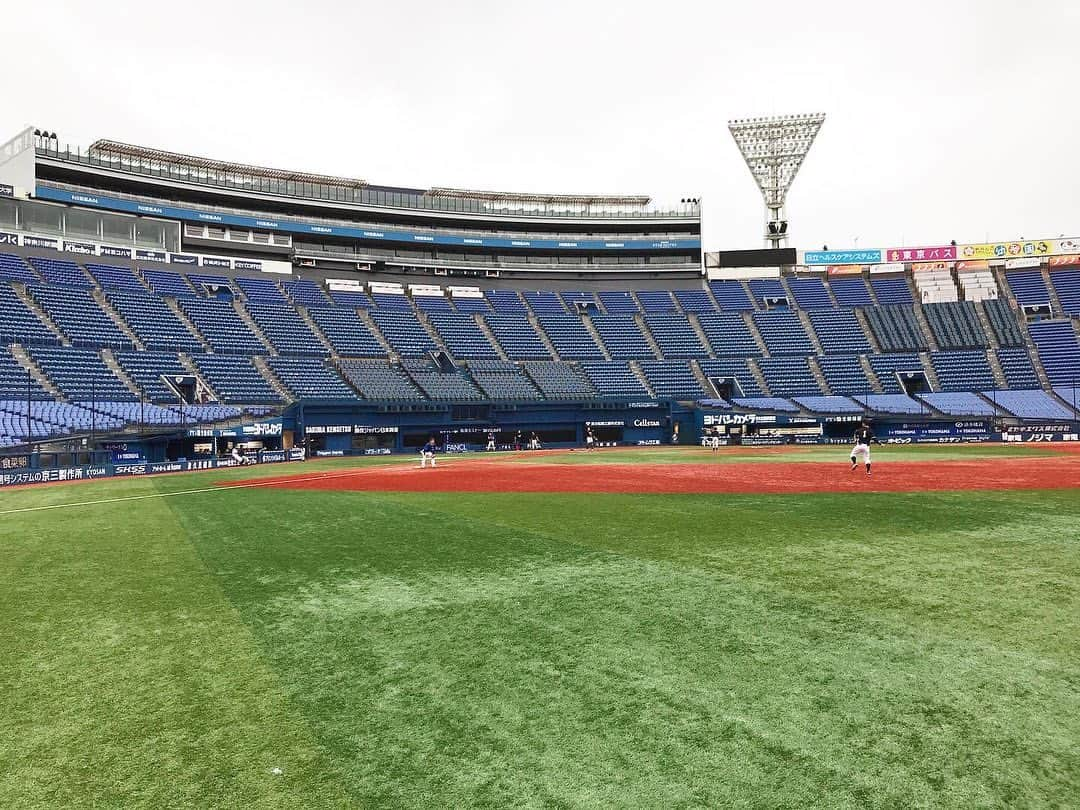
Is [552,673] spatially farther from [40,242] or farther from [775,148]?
[775,148]

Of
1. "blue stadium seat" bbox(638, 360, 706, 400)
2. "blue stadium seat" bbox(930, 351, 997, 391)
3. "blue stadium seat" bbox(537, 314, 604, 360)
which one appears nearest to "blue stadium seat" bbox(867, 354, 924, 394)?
"blue stadium seat" bbox(930, 351, 997, 391)

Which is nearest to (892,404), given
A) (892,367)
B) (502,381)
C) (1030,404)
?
(892,367)

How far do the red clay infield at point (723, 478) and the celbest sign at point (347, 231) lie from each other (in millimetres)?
42048

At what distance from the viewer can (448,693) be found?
210 inches

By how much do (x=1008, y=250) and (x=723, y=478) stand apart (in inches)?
2793

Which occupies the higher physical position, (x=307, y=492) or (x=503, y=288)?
(x=503, y=288)

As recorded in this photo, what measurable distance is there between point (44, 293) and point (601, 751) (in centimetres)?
5985

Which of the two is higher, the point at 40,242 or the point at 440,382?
the point at 40,242

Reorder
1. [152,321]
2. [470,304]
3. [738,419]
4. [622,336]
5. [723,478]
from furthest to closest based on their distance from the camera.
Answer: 1. [470,304]
2. [622,336]
3. [738,419]
4. [152,321]
5. [723,478]

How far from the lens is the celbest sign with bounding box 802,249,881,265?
75375mm

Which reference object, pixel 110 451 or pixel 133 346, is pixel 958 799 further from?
pixel 133 346

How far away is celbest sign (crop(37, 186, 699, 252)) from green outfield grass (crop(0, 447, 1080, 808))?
2209 inches

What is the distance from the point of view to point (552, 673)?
571 cm

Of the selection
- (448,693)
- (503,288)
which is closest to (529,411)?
(503,288)
